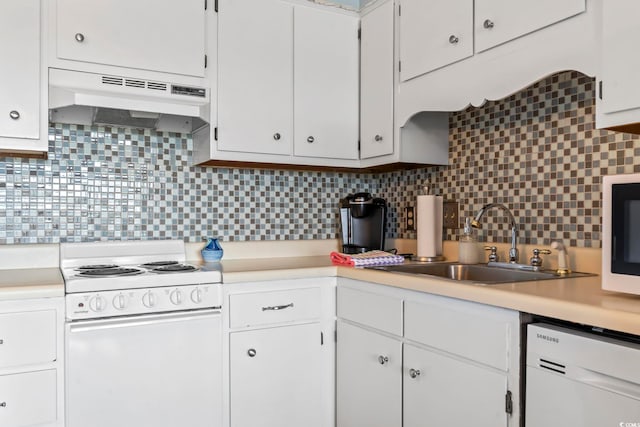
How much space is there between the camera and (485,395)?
1.51 meters

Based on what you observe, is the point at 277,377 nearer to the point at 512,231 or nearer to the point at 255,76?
the point at 512,231

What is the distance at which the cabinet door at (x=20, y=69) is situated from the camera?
77.5 inches

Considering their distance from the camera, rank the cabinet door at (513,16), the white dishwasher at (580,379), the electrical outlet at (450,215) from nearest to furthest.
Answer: the white dishwasher at (580,379) < the cabinet door at (513,16) < the electrical outlet at (450,215)

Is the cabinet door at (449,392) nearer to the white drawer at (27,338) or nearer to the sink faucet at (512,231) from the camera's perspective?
the sink faucet at (512,231)

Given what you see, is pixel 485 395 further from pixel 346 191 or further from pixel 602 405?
pixel 346 191

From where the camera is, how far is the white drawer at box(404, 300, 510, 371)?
4.83 feet

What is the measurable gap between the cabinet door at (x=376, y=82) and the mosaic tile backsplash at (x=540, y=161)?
35 cm

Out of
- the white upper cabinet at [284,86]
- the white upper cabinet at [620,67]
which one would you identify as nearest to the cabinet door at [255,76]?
the white upper cabinet at [284,86]

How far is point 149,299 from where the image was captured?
1951 mm

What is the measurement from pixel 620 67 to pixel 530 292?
Result: 673mm

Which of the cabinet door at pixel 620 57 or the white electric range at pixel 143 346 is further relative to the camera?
the white electric range at pixel 143 346

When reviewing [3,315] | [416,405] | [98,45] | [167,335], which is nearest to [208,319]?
[167,335]

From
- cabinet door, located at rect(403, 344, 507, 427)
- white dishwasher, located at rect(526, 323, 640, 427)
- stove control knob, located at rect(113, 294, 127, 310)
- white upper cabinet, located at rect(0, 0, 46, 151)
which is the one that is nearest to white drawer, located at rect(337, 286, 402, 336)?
cabinet door, located at rect(403, 344, 507, 427)

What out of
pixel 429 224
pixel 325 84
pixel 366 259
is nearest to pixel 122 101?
pixel 325 84
